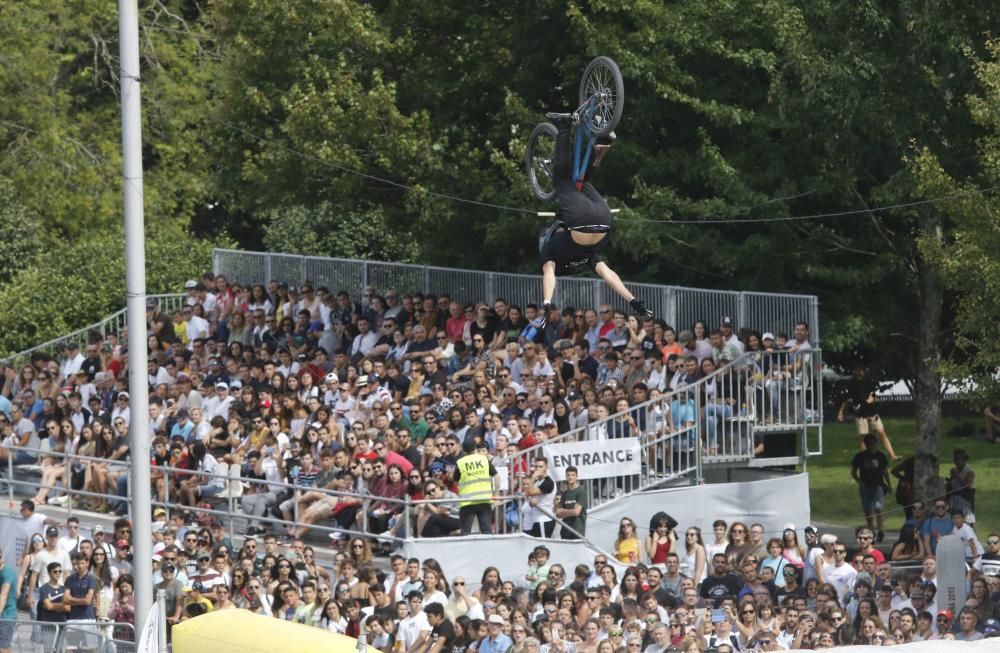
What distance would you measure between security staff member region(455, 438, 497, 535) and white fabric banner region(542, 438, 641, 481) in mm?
894

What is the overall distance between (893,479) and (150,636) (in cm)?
1925

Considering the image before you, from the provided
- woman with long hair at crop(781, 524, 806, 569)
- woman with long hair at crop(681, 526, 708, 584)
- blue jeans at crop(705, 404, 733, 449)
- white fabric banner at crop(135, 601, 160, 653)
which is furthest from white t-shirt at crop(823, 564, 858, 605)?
white fabric banner at crop(135, 601, 160, 653)

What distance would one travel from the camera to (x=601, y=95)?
47.6ft

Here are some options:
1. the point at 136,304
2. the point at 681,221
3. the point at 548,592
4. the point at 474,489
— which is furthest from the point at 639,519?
the point at 136,304

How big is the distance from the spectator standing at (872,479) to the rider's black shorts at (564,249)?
31.7ft

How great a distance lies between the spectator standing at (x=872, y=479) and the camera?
Answer: 23.7 meters

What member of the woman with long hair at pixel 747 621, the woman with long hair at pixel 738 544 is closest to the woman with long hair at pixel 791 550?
A: the woman with long hair at pixel 738 544

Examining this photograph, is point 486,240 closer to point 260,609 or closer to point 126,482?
point 126,482

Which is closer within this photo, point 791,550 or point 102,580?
point 791,550

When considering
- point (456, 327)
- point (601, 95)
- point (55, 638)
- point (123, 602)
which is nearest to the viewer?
point (601, 95)

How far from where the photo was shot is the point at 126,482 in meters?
22.8

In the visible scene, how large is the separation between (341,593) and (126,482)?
6494 mm

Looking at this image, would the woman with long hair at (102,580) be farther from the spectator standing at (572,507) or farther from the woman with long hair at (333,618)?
the spectator standing at (572,507)

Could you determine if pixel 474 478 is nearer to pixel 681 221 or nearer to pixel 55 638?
pixel 55 638
